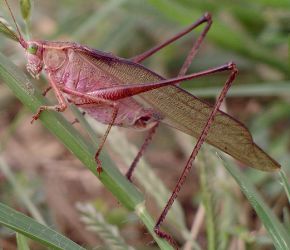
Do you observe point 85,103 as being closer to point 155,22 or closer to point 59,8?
point 155,22

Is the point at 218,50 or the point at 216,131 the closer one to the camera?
the point at 216,131

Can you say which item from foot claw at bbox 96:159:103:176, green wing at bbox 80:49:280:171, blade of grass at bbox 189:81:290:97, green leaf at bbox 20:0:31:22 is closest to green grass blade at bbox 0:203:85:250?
foot claw at bbox 96:159:103:176

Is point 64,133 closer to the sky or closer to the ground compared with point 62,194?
closer to the sky

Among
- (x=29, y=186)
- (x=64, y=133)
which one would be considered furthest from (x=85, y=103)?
(x=29, y=186)

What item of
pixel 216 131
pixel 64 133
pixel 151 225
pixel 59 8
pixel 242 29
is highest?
pixel 242 29

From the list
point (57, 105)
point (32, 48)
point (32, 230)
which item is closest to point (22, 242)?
point (32, 230)

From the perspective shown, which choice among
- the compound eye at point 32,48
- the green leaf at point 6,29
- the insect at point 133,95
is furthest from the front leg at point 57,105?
the green leaf at point 6,29

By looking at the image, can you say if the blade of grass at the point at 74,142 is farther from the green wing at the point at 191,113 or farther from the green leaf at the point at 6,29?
the green wing at the point at 191,113
